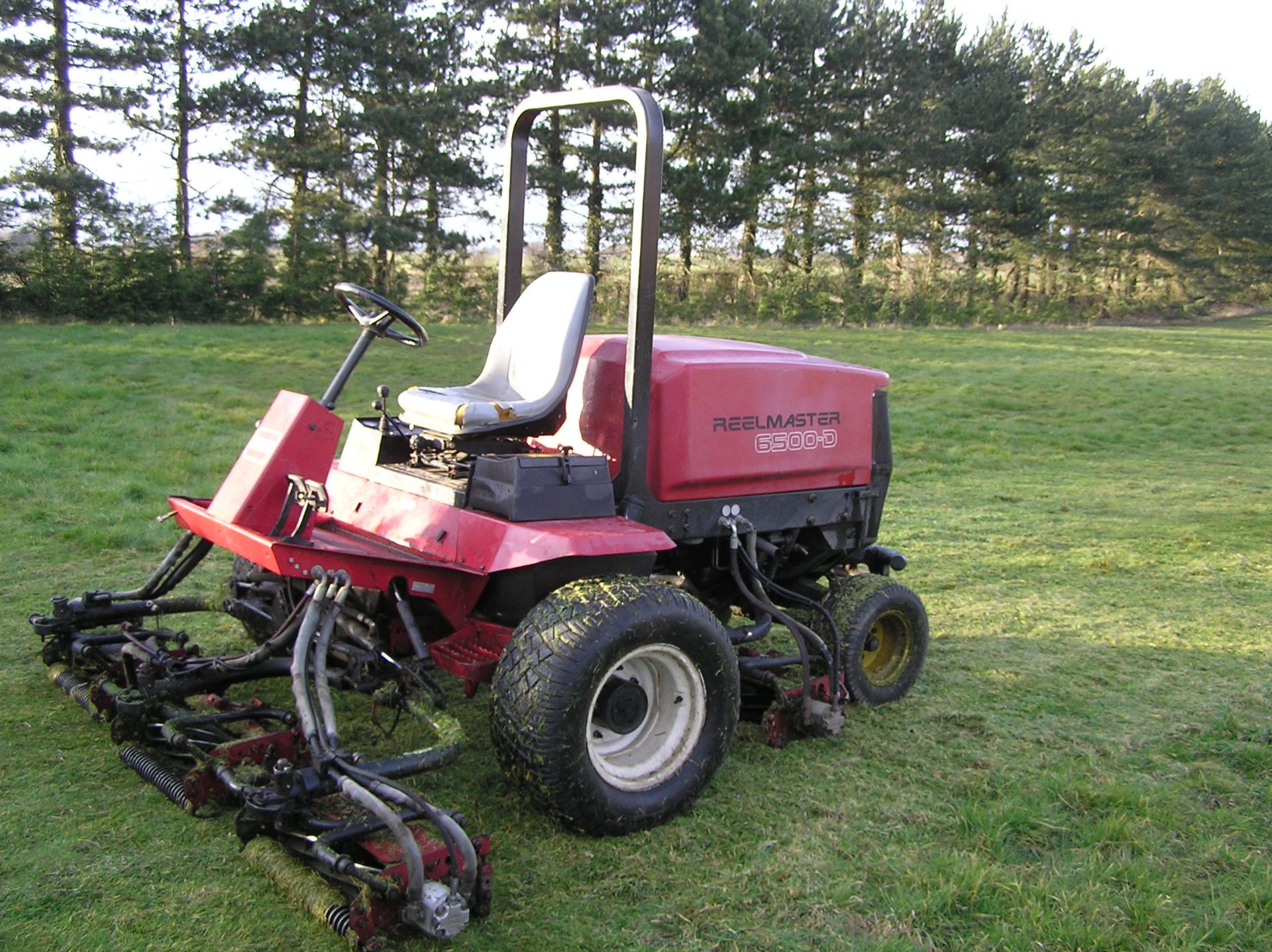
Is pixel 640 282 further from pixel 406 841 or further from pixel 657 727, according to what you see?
pixel 406 841

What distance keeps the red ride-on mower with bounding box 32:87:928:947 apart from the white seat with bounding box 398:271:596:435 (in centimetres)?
1

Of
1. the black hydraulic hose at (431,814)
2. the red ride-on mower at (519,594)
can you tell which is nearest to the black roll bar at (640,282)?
the red ride-on mower at (519,594)

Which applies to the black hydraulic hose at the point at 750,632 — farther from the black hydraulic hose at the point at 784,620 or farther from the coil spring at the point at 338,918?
the coil spring at the point at 338,918

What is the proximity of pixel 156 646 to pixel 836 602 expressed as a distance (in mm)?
2570

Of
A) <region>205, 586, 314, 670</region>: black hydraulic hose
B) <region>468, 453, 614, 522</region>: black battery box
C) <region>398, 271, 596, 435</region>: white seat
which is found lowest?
<region>205, 586, 314, 670</region>: black hydraulic hose

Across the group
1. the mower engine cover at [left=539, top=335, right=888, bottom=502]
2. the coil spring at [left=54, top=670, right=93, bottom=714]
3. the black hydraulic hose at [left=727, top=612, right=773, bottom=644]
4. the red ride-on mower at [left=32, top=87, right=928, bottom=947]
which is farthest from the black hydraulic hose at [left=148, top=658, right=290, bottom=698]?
the black hydraulic hose at [left=727, top=612, right=773, bottom=644]

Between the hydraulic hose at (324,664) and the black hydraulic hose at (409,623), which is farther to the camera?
the black hydraulic hose at (409,623)

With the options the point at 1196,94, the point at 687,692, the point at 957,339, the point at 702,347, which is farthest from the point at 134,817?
the point at 1196,94

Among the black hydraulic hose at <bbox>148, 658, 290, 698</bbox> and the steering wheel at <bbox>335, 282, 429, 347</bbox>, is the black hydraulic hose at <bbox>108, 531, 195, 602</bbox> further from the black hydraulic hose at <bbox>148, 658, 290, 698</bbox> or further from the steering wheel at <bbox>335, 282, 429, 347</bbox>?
the steering wheel at <bbox>335, 282, 429, 347</bbox>

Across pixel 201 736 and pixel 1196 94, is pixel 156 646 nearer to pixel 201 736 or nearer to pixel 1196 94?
pixel 201 736

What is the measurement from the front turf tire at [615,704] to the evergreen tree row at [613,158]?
18566 mm

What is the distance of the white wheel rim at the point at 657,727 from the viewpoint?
3.40m

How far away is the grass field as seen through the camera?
2840 millimetres

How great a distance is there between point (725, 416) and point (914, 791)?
146 centimetres
